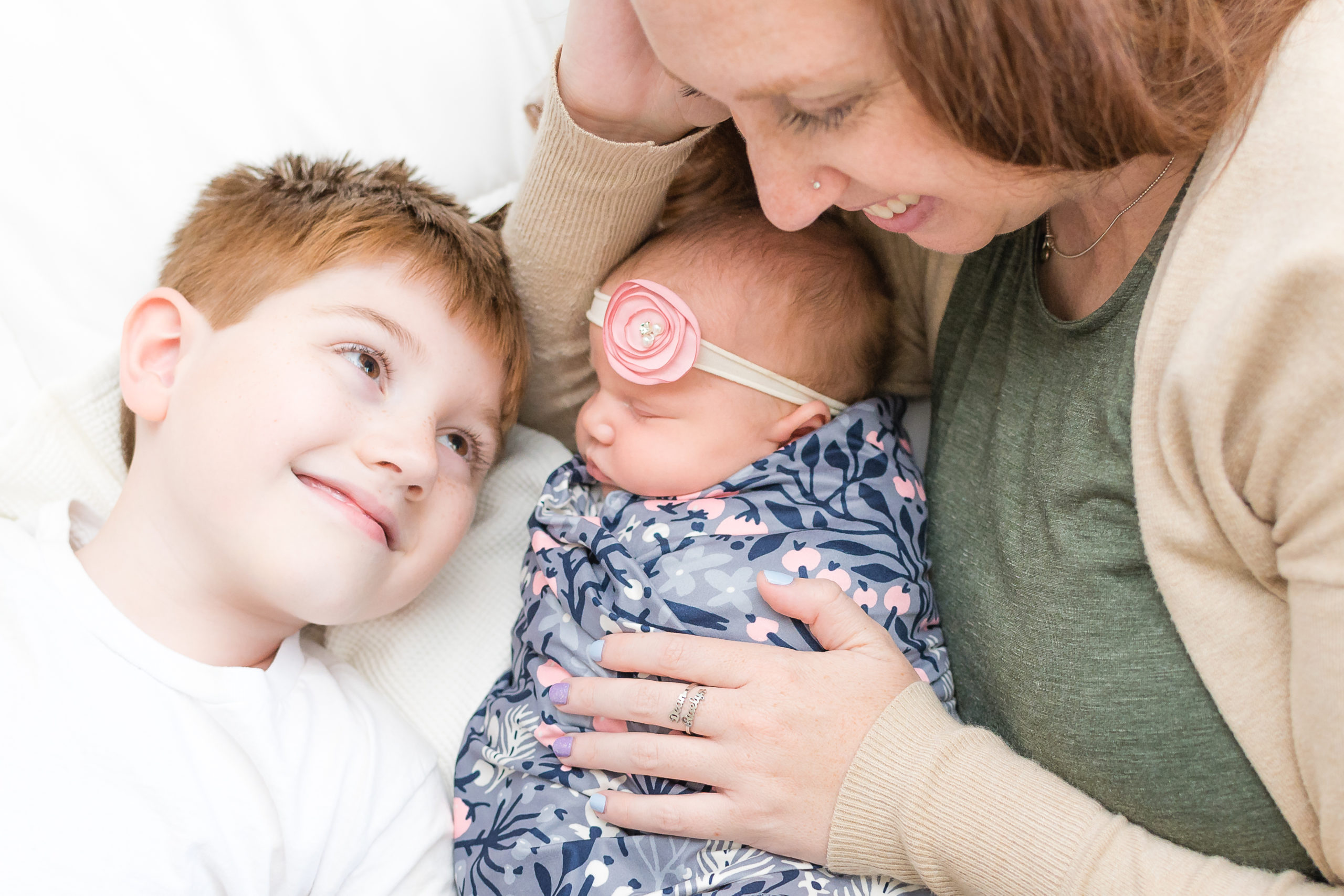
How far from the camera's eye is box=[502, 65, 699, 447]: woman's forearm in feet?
4.50

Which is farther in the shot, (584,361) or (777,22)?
(584,361)

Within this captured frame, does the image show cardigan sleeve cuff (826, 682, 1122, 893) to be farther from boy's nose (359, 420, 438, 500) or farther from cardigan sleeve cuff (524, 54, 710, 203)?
cardigan sleeve cuff (524, 54, 710, 203)

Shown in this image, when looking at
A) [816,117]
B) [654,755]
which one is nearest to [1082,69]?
[816,117]

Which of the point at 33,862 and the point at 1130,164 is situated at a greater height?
the point at 1130,164

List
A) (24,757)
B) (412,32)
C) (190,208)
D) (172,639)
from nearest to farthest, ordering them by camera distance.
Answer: (24,757)
(172,639)
(190,208)
(412,32)

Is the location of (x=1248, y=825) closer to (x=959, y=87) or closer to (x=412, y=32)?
(x=959, y=87)

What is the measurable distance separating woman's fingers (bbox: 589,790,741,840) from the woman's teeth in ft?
2.22

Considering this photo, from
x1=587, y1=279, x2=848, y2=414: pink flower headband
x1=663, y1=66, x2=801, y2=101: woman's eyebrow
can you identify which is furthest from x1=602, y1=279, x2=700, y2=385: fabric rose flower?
x1=663, y1=66, x2=801, y2=101: woman's eyebrow

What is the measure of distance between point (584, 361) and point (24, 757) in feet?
2.96

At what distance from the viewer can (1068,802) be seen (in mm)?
1060

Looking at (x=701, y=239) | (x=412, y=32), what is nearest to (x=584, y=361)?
(x=701, y=239)

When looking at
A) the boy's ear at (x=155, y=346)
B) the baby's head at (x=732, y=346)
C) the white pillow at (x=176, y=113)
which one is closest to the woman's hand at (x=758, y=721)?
the baby's head at (x=732, y=346)

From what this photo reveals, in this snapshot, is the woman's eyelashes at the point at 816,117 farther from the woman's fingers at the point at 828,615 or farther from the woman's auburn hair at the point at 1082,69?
the woman's fingers at the point at 828,615

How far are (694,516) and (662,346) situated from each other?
229mm
